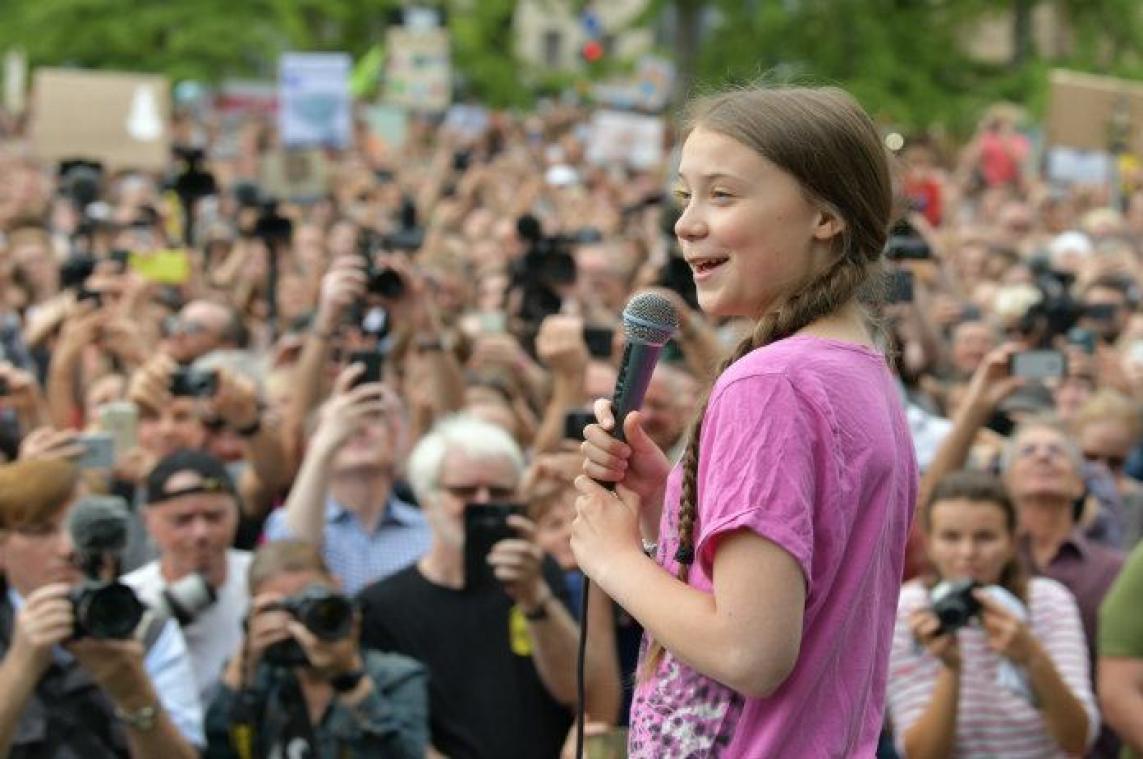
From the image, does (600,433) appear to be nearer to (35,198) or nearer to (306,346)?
(306,346)

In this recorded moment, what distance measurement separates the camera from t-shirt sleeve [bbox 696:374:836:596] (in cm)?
242

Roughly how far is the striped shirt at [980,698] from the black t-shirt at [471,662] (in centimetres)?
92

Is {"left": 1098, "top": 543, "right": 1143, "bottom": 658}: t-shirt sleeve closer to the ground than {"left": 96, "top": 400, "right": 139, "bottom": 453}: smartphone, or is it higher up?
higher up

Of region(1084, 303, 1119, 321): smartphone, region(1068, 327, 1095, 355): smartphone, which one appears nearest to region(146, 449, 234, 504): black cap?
region(1068, 327, 1095, 355): smartphone

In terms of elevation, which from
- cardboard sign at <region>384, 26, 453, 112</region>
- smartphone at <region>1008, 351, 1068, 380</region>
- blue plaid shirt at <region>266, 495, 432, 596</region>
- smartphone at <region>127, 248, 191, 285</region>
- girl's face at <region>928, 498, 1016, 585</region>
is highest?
cardboard sign at <region>384, 26, 453, 112</region>

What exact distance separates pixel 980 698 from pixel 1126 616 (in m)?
0.58

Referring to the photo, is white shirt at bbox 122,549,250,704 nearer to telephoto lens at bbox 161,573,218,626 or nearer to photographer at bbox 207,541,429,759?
telephoto lens at bbox 161,573,218,626

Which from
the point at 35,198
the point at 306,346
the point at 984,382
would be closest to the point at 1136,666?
the point at 984,382

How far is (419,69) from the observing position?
19.0 meters

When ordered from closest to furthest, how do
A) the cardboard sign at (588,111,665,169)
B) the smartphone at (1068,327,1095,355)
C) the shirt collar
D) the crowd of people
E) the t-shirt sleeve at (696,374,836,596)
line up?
the t-shirt sleeve at (696,374,836,596), the crowd of people, the shirt collar, the smartphone at (1068,327,1095,355), the cardboard sign at (588,111,665,169)

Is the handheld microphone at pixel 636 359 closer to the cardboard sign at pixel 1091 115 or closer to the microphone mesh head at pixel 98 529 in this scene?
the microphone mesh head at pixel 98 529

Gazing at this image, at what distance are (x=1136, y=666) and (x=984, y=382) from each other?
1714 mm

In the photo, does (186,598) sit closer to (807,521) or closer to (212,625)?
(212,625)

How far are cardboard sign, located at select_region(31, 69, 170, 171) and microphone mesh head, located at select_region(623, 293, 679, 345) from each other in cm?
1348
